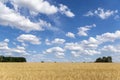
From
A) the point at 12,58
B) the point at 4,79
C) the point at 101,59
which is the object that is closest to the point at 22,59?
the point at 12,58

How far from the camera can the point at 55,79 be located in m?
16.7

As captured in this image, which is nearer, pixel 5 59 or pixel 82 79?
pixel 82 79

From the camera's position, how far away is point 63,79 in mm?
16484

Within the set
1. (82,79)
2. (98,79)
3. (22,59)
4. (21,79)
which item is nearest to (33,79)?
(21,79)

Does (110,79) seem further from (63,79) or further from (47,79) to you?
(47,79)

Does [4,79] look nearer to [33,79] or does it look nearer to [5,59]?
[33,79]

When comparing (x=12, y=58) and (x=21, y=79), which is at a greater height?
(x=12, y=58)

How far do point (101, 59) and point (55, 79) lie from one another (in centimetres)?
8819

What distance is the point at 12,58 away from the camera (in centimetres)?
10356

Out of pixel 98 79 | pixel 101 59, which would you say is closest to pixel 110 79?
pixel 98 79

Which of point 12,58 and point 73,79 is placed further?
point 12,58

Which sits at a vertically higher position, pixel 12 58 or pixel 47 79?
pixel 12 58

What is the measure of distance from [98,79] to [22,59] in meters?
88.3

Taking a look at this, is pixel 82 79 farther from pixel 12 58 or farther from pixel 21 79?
pixel 12 58
